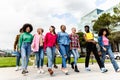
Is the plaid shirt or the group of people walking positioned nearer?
the group of people walking

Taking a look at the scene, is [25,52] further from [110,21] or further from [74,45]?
[110,21]

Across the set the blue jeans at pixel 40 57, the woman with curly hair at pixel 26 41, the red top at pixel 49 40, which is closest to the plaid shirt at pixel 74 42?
the red top at pixel 49 40

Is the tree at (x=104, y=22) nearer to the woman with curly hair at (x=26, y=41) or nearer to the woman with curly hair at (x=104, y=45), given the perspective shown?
the woman with curly hair at (x=104, y=45)

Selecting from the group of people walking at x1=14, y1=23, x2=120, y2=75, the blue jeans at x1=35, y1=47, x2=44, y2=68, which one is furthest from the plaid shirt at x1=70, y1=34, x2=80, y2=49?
the blue jeans at x1=35, y1=47, x2=44, y2=68

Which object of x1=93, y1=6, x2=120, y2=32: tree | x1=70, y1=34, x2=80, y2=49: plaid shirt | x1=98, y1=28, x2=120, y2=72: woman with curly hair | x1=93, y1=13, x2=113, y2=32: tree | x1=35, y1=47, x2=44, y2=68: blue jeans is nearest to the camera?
x1=35, y1=47, x2=44, y2=68: blue jeans

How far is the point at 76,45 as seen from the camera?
11.4 m

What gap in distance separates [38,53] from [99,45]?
2.58m

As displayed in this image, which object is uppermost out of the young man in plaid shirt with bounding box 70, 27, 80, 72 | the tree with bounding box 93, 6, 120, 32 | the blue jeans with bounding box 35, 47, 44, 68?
the tree with bounding box 93, 6, 120, 32

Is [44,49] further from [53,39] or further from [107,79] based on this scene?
[107,79]

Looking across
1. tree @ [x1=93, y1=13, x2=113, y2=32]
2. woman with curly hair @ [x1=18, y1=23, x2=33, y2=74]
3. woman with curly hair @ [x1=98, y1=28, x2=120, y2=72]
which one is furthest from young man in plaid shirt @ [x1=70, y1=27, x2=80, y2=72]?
tree @ [x1=93, y1=13, x2=113, y2=32]

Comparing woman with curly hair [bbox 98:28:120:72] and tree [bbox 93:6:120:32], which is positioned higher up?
tree [bbox 93:6:120:32]

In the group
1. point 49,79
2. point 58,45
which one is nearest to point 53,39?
point 58,45

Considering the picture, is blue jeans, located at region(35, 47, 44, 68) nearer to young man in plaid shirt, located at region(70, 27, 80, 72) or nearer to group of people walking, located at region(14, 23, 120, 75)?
group of people walking, located at region(14, 23, 120, 75)

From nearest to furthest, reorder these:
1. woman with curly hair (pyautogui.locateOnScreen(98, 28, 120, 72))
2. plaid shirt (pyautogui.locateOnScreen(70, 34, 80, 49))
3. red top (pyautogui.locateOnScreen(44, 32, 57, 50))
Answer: red top (pyautogui.locateOnScreen(44, 32, 57, 50)), woman with curly hair (pyautogui.locateOnScreen(98, 28, 120, 72)), plaid shirt (pyautogui.locateOnScreen(70, 34, 80, 49))
